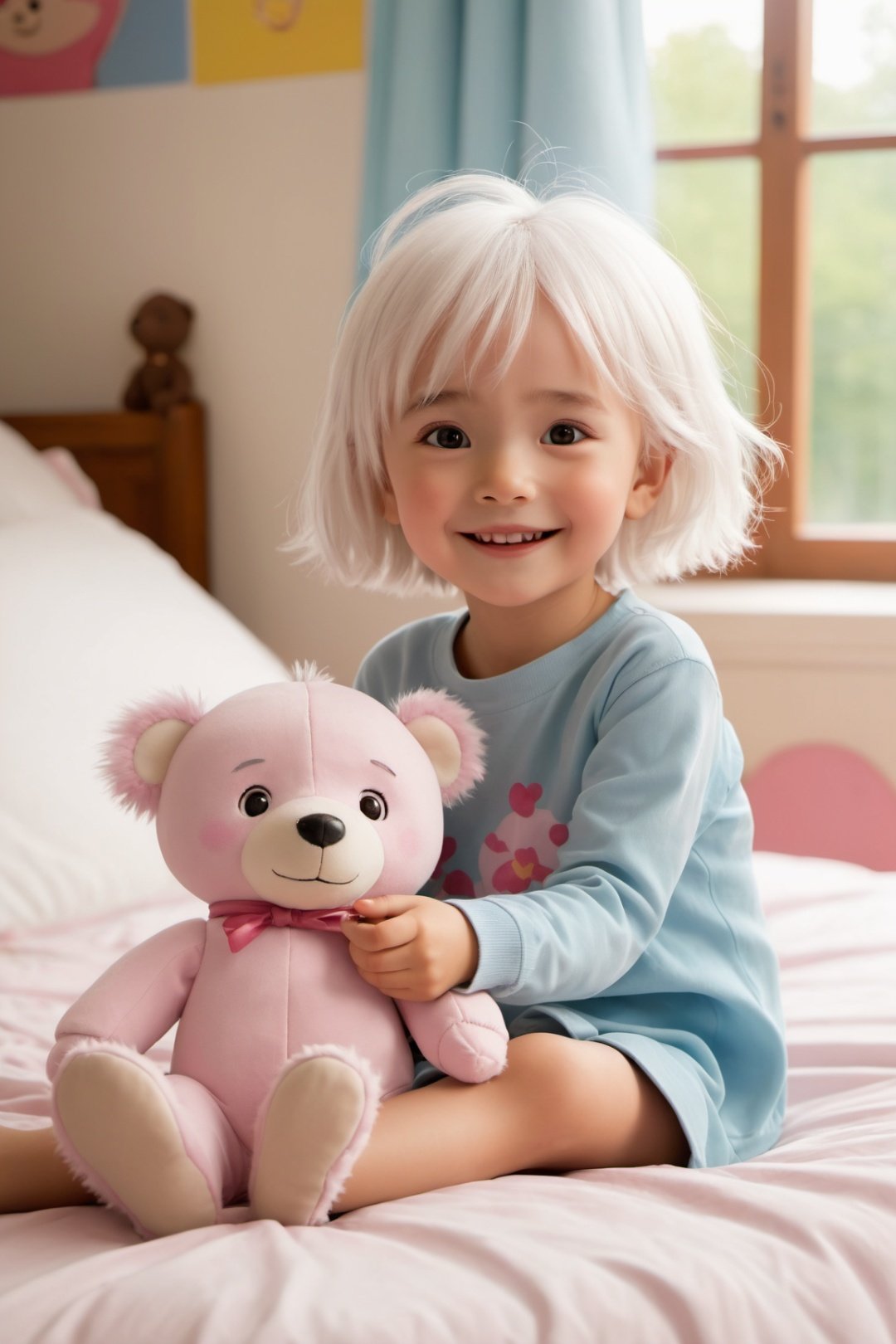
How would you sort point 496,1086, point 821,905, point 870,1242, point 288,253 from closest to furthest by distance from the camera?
1. point 870,1242
2. point 496,1086
3. point 821,905
4. point 288,253

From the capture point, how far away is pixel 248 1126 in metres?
0.75

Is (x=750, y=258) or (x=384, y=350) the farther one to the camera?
(x=750, y=258)

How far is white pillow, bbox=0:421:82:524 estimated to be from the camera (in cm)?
183

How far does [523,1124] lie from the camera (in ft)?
2.62

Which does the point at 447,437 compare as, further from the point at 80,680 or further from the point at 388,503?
the point at 80,680

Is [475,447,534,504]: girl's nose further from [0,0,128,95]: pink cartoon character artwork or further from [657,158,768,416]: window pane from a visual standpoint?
[0,0,128,95]: pink cartoon character artwork

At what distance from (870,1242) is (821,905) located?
0.73m

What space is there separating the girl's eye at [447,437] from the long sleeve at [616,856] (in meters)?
0.21

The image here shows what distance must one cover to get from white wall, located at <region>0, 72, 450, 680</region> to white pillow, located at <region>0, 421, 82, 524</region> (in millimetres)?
422

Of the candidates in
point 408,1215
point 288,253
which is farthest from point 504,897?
point 288,253

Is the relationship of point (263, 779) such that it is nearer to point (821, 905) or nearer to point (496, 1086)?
point (496, 1086)

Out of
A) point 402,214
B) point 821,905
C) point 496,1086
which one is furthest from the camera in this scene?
point 821,905

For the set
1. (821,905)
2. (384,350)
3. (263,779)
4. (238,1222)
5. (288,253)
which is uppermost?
(288,253)

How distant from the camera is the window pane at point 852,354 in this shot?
2307 mm
